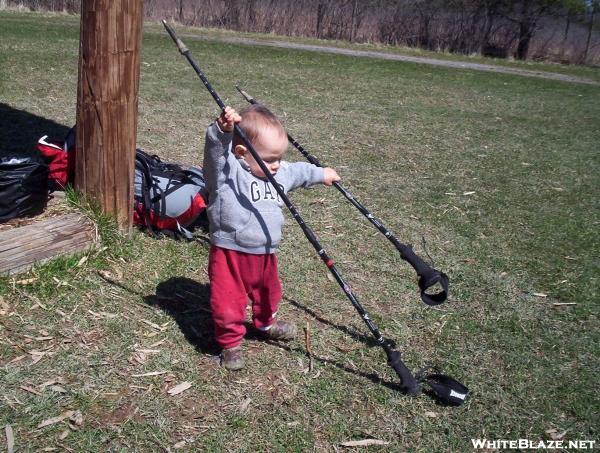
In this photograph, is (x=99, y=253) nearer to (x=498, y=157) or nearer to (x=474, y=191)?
(x=474, y=191)

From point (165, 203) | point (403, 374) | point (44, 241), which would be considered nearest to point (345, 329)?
point (403, 374)

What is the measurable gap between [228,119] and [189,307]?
1.63 meters

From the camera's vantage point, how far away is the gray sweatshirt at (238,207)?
3.63 m

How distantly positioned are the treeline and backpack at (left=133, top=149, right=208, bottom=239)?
22585 mm

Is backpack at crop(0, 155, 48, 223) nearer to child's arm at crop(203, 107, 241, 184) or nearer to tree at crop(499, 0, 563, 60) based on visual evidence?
child's arm at crop(203, 107, 241, 184)

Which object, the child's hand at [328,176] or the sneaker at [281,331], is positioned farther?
the sneaker at [281,331]

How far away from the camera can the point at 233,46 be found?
19672mm

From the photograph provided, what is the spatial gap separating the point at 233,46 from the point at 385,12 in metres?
11.4

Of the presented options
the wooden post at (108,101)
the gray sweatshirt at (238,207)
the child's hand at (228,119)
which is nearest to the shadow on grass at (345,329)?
the gray sweatshirt at (238,207)

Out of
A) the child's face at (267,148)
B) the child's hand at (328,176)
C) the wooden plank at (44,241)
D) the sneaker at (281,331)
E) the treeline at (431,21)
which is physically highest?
the treeline at (431,21)

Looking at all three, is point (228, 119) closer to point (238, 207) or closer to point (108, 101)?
point (238, 207)

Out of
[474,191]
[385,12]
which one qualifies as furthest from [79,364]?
[385,12]

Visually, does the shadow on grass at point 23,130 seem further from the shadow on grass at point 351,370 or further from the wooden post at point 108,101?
the shadow on grass at point 351,370

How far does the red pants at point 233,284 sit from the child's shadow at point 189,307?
0.30 meters
